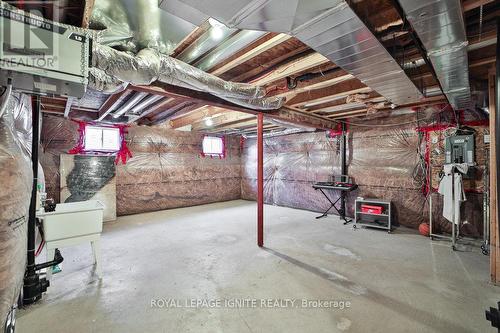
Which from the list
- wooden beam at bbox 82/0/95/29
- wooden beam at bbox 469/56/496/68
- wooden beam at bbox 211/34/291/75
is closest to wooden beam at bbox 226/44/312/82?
wooden beam at bbox 211/34/291/75

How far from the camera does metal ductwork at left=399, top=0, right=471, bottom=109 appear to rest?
1140 millimetres

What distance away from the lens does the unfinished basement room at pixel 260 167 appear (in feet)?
3.99

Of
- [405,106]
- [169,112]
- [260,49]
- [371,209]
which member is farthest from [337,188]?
[169,112]

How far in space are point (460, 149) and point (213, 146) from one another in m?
5.50

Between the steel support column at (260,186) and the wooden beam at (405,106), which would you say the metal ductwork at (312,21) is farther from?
the wooden beam at (405,106)

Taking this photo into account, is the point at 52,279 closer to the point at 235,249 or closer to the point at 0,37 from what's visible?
the point at 235,249

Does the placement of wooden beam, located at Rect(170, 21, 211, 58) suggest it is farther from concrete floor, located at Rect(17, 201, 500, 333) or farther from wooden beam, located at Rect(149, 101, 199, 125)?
concrete floor, located at Rect(17, 201, 500, 333)

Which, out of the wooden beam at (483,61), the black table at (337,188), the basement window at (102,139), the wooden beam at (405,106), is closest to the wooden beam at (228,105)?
the wooden beam at (405,106)

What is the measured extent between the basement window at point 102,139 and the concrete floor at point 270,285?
196 centimetres

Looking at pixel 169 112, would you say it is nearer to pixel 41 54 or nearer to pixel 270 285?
pixel 41 54

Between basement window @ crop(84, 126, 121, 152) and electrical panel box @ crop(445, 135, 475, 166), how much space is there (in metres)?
6.16

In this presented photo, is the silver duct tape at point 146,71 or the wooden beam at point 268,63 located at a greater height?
the wooden beam at point 268,63

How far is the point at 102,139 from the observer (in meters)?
4.70

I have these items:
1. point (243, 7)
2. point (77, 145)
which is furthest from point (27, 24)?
point (77, 145)
